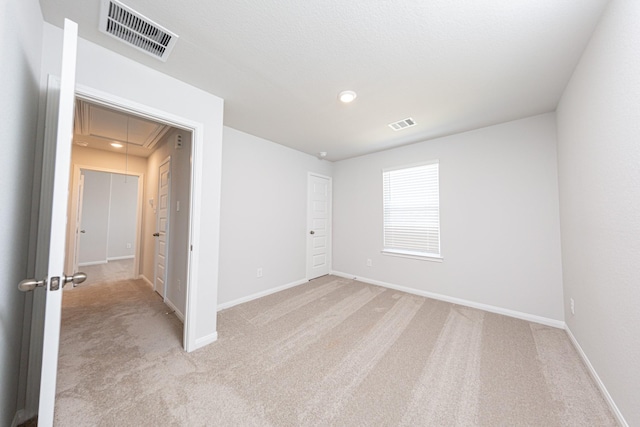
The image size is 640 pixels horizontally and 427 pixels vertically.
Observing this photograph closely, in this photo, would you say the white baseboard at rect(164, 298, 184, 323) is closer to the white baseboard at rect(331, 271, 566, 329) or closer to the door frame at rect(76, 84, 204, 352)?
the door frame at rect(76, 84, 204, 352)

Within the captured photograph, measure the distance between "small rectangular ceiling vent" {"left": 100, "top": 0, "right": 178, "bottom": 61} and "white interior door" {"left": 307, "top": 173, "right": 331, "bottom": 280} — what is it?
292 cm

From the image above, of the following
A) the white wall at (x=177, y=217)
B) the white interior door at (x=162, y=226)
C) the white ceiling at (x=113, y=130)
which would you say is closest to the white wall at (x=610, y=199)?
the white wall at (x=177, y=217)

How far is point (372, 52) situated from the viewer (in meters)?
1.69

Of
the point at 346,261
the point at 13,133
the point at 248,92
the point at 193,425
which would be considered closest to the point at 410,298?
the point at 346,261

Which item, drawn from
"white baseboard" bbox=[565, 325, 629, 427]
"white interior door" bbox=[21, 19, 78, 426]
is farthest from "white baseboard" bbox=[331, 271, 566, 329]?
"white interior door" bbox=[21, 19, 78, 426]

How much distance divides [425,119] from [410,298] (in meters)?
2.58

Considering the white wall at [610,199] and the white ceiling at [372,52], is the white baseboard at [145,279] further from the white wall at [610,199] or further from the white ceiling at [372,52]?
the white wall at [610,199]

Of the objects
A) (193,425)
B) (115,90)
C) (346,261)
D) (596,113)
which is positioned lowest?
(193,425)

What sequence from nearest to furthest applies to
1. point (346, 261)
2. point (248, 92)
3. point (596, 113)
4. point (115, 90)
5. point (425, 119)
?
point (596, 113)
point (115, 90)
point (248, 92)
point (425, 119)
point (346, 261)

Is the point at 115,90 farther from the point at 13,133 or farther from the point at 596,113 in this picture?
the point at 596,113

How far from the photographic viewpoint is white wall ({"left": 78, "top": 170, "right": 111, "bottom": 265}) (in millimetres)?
5691

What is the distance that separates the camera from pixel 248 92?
2.25 meters

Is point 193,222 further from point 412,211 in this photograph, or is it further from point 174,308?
point 412,211

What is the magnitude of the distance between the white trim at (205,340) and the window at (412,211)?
2916 millimetres
